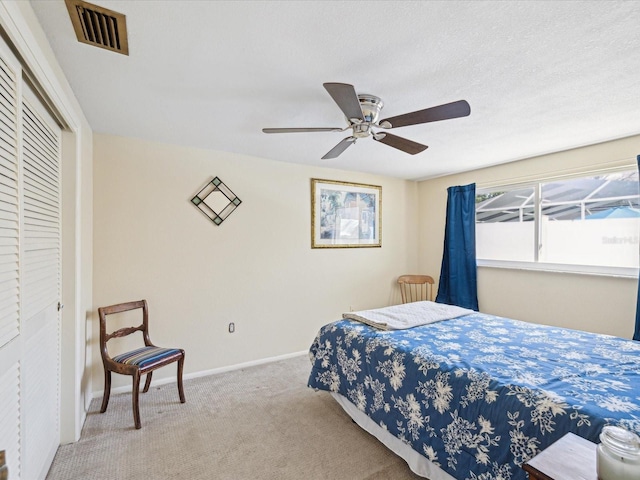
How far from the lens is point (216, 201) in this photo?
3.27m

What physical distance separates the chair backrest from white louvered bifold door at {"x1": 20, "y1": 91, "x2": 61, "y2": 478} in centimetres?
46

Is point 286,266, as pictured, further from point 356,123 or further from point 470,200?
point 470,200

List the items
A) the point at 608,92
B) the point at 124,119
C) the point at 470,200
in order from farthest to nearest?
the point at 470,200 < the point at 124,119 < the point at 608,92

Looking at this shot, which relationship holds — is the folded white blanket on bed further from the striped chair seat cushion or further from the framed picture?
the striped chair seat cushion

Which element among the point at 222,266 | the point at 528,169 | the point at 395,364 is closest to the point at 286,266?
the point at 222,266

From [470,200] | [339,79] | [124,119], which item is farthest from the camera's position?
[470,200]

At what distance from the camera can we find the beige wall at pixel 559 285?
283cm

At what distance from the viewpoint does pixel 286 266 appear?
373 cm

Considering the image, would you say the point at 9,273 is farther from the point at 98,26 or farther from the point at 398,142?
the point at 398,142

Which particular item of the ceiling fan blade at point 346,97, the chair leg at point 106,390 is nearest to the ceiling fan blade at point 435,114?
the ceiling fan blade at point 346,97

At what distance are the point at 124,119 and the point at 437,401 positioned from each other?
116 inches

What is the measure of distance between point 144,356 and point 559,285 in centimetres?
399

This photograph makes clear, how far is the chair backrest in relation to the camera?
2484 millimetres

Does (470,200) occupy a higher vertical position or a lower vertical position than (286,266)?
higher
